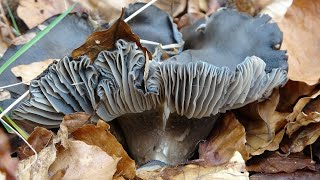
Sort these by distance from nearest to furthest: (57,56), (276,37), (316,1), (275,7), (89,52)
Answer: (89,52)
(276,37)
(57,56)
(316,1)
(275,7)

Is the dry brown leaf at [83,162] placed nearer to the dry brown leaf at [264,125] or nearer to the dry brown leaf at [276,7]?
the dry brown leaf at [264,125]

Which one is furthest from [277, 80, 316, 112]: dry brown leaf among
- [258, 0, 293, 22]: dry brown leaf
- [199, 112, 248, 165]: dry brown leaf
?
[258, 0, 293, 22]: dry brown leaf

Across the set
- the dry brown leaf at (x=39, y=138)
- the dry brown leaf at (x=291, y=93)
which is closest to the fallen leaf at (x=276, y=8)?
the dry brown leaf at (x=291, y=93)

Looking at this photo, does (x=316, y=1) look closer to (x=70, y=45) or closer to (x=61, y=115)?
(x=70, y=45)

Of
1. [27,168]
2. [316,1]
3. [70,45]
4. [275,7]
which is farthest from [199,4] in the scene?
[27,168]

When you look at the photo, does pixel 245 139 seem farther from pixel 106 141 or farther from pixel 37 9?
pixel 37 9

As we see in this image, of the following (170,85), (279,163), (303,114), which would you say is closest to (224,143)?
(279,163)
